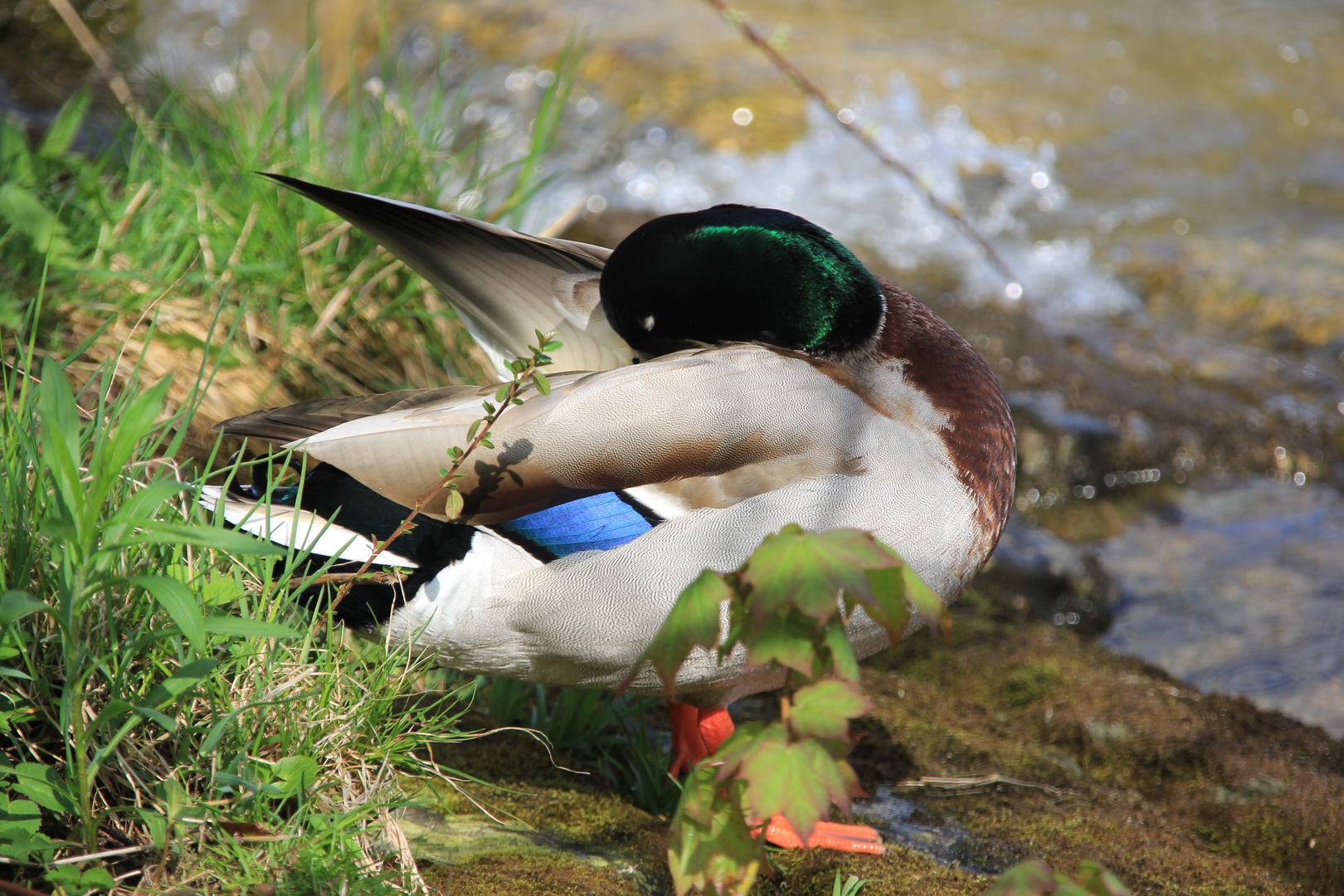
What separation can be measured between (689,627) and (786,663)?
0.42ft

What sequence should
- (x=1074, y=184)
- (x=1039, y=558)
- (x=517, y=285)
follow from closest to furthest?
(x=517, y=285) < (x=1039, y=558) < (x=1074, y=184)

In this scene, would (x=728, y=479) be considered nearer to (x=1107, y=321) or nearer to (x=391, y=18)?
(x=1107, y=321)

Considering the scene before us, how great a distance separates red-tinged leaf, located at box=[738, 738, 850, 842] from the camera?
43.3 inches

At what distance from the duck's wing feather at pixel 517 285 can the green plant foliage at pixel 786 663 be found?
1.16 meters

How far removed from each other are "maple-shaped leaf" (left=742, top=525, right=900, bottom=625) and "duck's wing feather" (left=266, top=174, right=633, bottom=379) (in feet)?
3.85

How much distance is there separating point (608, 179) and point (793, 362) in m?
3.94

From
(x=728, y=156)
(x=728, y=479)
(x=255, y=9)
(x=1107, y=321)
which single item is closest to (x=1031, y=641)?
(x=728, y=479)

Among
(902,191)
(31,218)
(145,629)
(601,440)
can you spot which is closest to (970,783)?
(601,440)

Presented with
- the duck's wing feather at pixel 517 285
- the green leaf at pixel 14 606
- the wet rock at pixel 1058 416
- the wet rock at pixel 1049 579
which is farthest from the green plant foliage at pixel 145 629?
the wet rock at pixel 1058 416

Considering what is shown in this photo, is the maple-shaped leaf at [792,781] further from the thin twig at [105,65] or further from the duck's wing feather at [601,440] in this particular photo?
the thin twig at [105,65]

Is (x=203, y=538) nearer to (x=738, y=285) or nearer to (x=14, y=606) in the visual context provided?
(x=14, y=606)

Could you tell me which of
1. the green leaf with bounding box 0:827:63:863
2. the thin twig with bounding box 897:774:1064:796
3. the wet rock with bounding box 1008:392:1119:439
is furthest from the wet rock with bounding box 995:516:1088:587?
the green leaf with bounding box 0:827:63:863

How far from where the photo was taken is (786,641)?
115 centimetres

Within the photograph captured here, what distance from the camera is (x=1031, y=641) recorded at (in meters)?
2.96
